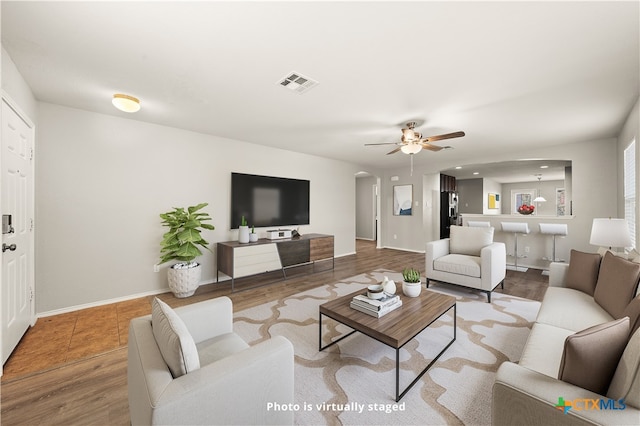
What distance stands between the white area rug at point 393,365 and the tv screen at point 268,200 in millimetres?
1889

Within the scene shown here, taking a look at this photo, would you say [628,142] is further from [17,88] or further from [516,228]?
[17,88]

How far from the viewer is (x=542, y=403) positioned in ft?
3.00

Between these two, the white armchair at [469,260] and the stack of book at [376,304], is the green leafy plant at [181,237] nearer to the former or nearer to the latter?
the stack of book at [376,304]

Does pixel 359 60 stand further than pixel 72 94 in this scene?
No

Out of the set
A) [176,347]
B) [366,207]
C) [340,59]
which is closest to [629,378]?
[176,347]

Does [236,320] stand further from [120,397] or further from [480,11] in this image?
[480,11]

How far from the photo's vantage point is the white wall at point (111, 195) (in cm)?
291

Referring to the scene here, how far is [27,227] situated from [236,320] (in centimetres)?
224

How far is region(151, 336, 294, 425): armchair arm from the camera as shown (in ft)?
2.92

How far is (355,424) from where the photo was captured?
4.67 feet

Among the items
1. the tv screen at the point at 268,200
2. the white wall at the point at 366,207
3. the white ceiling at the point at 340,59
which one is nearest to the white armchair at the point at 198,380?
the white ceiling at the point at 340,59

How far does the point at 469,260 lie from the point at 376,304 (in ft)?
7.33

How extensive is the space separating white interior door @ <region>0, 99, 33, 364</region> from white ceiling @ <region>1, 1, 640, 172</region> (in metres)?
0.56

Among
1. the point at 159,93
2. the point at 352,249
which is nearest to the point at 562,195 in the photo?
the point at 352,249
